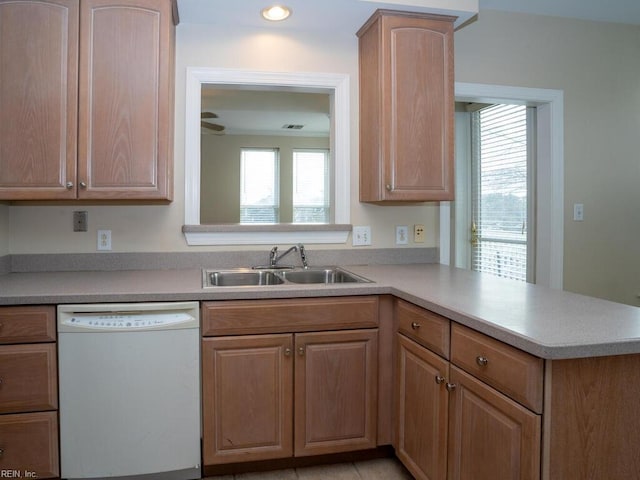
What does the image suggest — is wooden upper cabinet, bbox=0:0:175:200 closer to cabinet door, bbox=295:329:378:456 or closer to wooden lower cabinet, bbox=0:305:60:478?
wooden lower cabinet, bbox=0:305:60:478

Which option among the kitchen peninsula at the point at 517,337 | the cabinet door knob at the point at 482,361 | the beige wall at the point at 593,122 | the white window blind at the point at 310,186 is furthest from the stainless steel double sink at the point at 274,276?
the white window blind at the point at 310,186

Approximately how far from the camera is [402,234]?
274 cm

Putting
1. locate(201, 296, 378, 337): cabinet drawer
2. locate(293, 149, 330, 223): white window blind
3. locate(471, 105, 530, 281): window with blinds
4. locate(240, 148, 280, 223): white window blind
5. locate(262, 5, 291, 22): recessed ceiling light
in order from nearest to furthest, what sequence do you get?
locate(201, 296, 378, 337): cabinet drawer → locate(262, 5, 291, 22): recessed ceiling light → locate(471, 105, 530, 281): window with blinds → locate(240, 148, 280, 223): white window blind → locate(293, 149, 330, 223): white window blind

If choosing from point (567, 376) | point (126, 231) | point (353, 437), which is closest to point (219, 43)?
point (126, 231)

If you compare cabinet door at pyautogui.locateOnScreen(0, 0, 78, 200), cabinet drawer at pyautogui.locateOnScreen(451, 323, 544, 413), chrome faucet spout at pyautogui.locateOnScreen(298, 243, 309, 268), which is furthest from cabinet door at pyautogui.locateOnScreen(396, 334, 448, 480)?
cabinet door at pyautogui.locateOnScreen(0, 0, 78, 200)

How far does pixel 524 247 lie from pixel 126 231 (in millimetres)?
2858

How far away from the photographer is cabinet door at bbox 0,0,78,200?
6.64 feet

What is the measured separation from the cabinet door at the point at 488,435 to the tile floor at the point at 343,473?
1.70ft

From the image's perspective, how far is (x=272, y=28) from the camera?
8.30 feet

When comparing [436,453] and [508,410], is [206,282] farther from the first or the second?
[508,410]

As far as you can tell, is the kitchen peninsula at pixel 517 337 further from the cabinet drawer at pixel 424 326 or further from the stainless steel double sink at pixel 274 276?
the stainless steel double sink at pixel 274 276

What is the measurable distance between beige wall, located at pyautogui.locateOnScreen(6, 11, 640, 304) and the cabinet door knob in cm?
136

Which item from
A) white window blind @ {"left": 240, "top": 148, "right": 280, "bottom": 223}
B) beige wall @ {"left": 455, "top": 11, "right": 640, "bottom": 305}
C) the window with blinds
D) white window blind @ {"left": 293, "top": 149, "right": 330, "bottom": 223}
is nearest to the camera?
beige wall @ {"left": 455, "top": 11, "right": 640, "bottom": 305}

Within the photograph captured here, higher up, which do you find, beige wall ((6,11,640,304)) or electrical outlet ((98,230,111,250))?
beige wall ((6,11,640,304))
